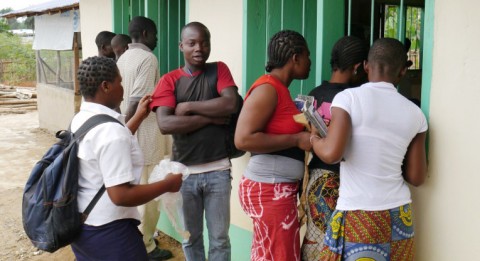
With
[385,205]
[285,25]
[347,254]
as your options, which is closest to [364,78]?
[385,205]

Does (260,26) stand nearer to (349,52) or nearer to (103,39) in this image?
(349,52)

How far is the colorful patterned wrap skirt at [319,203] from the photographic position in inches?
90.2

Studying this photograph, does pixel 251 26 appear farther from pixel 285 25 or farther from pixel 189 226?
pixel 189 226

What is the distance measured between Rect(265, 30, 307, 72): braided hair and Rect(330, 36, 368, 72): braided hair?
0.56 ft

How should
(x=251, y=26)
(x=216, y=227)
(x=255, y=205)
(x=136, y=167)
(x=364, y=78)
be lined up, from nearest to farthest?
(x=136, y=167)
(x=255, y=205)
(x=364, y=78)
(x=216, y=227)
(x=251, y=26)

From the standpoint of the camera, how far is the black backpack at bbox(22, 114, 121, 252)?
1970 millimetres

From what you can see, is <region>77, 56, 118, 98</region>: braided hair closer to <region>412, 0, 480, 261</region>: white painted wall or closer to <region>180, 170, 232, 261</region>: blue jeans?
<region>180, 170, 232, 261</region>: blue jeans

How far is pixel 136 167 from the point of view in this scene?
6.93 ft

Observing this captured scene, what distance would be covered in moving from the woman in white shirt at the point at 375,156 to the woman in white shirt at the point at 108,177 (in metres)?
0.77

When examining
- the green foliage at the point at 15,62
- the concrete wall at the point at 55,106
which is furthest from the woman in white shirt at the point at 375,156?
the green foliage at the point at 15,62

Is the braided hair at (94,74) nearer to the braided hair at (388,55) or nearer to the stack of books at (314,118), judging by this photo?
the stack of books at (314,118)

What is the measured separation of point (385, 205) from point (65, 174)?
1.30 metres

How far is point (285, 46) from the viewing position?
231cm

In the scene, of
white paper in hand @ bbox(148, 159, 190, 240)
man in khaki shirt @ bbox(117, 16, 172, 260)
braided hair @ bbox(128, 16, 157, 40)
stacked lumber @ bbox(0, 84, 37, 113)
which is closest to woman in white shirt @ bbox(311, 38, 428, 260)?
white paper in hand @ bbox(148, 159, 190, 240)
